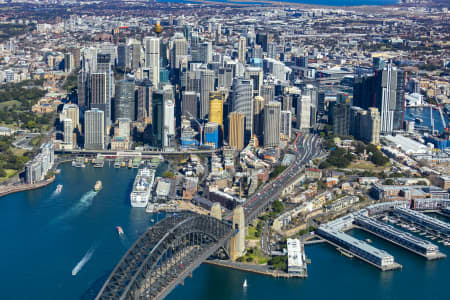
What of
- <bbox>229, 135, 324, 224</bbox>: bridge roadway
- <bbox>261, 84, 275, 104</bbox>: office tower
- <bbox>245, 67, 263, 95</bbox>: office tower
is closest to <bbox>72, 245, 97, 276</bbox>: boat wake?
<bbox>229, 135, 324, 224</bbox>: bridge roadway

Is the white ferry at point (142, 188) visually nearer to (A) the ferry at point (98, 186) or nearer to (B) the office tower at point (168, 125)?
(A) the ferry at point (98, 186)

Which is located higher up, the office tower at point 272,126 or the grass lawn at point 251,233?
the office tower at point 272,126

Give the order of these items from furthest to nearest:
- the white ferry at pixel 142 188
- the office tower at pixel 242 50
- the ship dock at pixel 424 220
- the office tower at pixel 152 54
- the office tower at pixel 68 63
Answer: the office tower at pixel 242 50, the office tower at pixel 68 63, the office tower at pixel 152 54, the white ferry at pixel 142 188, the ship dock at pixel 424 220

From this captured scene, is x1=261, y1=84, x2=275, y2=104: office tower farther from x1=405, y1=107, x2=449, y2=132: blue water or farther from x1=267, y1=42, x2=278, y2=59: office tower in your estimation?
x1=267, y1=42, x2=278, y2=59: office tower

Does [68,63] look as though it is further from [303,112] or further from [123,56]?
[303,112]

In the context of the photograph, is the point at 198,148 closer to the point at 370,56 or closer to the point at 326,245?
the point at 326,245

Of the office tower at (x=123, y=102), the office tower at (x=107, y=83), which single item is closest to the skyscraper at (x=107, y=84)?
the office tower at (x=107, y=83)

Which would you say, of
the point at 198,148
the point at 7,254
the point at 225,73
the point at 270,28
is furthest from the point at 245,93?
the point at 270,28

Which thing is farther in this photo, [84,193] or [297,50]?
[297,50]
